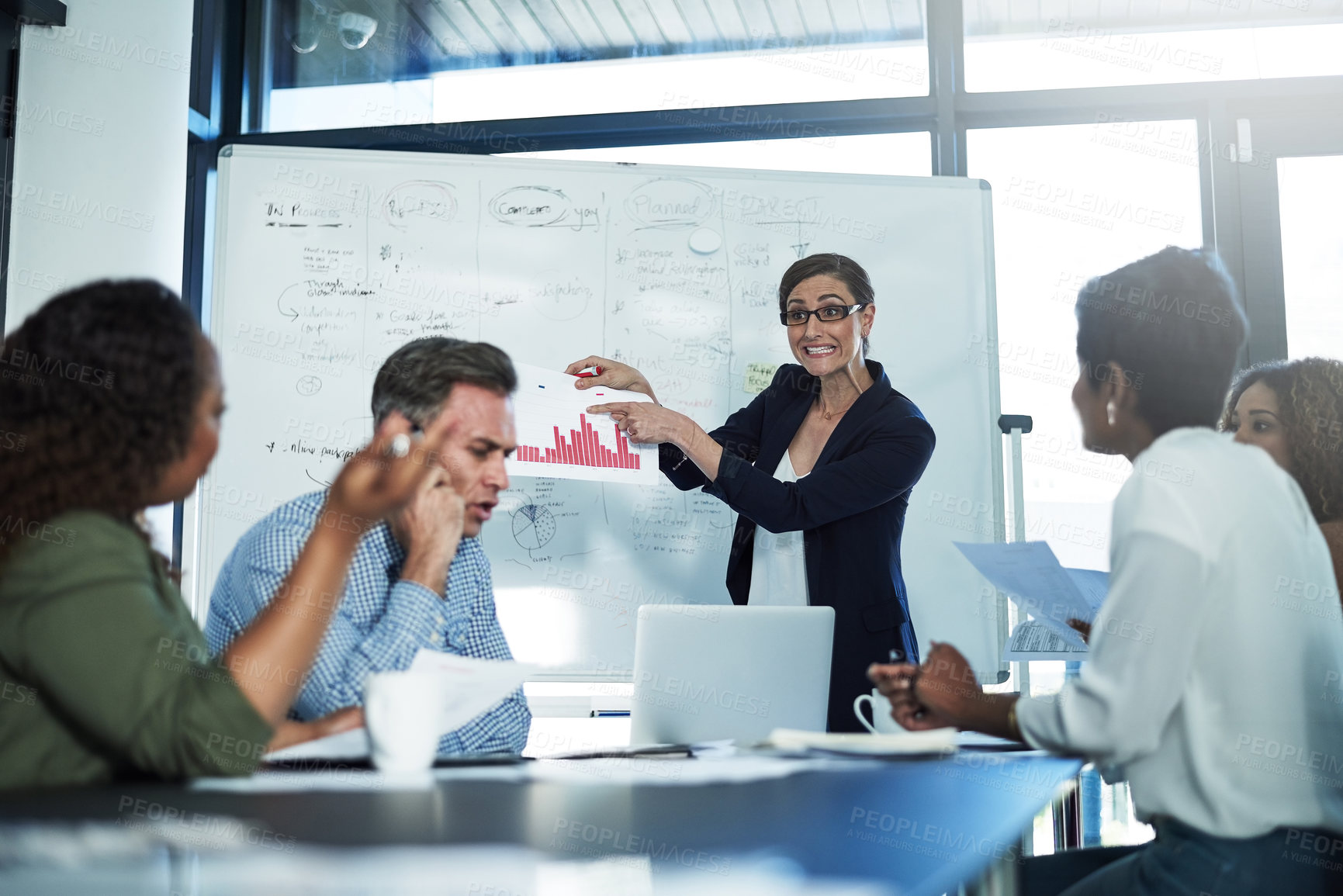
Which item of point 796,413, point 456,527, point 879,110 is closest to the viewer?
point 456,527

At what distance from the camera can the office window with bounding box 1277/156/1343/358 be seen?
328 cm

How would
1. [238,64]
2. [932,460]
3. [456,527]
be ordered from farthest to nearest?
[238,64] → [932,460] → [456,527]

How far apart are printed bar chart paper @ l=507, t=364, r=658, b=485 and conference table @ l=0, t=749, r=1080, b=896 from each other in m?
1.14

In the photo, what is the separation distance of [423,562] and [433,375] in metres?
0.39

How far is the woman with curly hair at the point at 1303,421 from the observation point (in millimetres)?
1992

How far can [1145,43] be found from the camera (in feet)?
11.5

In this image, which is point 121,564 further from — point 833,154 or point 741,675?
point 833,154

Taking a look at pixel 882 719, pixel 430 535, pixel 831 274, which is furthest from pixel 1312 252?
pixel 430 535

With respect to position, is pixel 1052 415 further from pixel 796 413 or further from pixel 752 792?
pixel 752 792

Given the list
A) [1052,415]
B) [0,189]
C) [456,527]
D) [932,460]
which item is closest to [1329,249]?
[1052,415]

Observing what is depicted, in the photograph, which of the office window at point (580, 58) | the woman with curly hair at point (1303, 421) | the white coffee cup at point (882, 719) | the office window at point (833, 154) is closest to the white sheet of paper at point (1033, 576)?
the white coffee cup at point (882, 719)

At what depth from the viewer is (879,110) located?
11.6 feet

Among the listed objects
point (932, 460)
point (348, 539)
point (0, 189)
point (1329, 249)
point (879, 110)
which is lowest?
point (348, 539)

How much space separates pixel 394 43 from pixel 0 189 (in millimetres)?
1340
